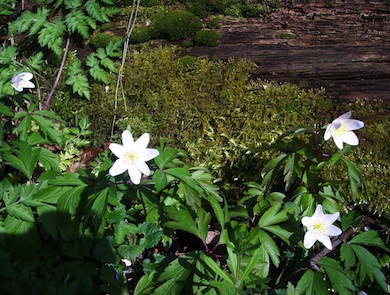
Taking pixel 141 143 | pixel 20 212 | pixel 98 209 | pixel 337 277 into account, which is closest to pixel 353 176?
pixel 337 277

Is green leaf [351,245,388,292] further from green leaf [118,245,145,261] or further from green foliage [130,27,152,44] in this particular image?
green foliage [130,27,152,44]

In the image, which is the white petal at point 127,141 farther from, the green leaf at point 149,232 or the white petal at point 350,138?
the white petal at point 350,138

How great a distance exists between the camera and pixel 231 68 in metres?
3.19

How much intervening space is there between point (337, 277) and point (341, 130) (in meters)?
0.81

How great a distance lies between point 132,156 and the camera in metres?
1.99

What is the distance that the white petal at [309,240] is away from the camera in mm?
2111

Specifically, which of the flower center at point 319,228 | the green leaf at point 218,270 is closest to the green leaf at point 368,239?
the flower center at point 319,228

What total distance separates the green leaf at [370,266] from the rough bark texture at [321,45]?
1328mm

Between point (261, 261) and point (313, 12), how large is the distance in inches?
92.5

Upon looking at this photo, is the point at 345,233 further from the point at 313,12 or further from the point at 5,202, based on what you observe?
the point at 313,12

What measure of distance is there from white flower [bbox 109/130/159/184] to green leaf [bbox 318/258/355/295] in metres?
1.03

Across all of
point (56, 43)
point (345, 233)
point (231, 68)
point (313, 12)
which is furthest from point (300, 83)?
point (56, 43)

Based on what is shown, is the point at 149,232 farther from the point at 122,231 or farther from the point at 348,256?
the point at 348,256

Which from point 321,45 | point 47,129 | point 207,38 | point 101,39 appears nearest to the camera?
point 47,129
